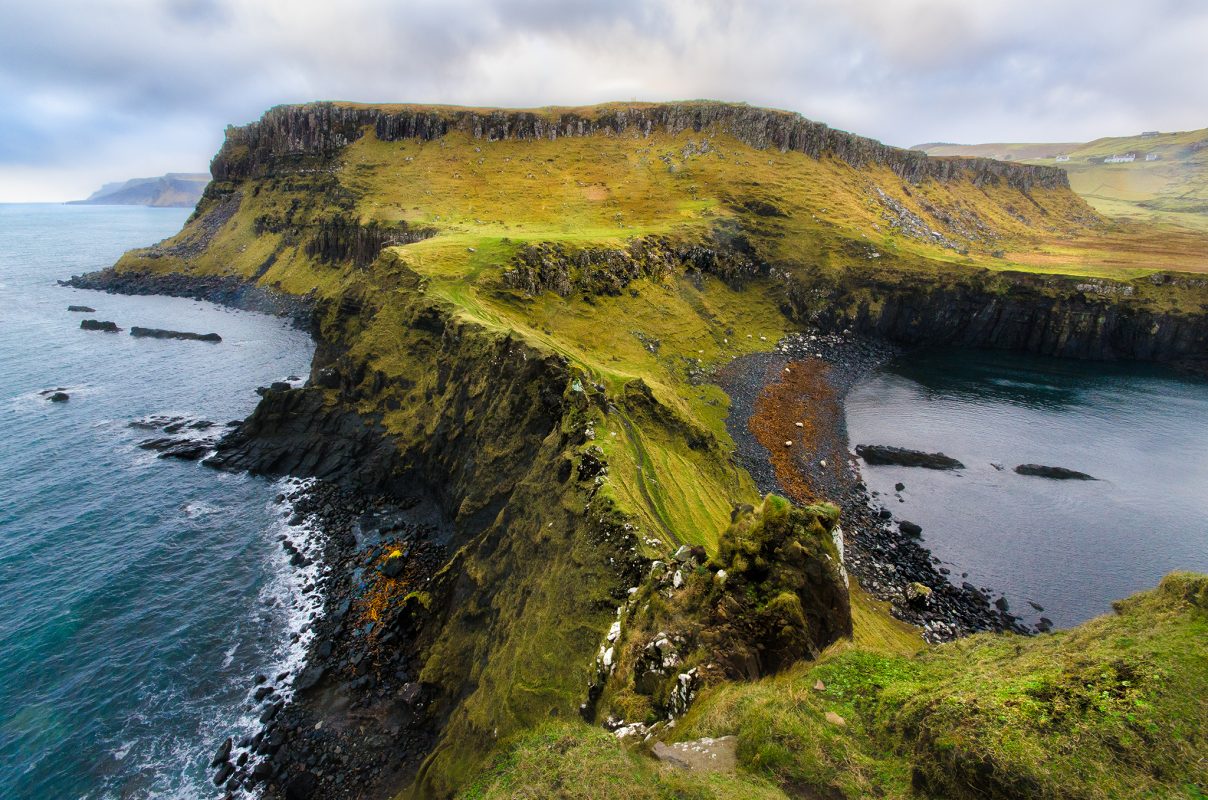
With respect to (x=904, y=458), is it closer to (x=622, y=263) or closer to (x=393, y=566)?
(x=622, y=263)

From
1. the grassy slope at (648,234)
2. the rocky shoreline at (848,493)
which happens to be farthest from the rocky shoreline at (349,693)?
the rocky shoreline at (848,493)

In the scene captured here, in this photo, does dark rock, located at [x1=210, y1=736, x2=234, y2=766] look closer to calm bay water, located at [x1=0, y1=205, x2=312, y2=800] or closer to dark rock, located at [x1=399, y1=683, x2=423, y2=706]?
calm bay water, located at [x1=0, y1=205, x2=312, y2=800]

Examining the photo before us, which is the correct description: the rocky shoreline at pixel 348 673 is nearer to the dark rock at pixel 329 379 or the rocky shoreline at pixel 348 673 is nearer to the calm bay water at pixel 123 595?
the calm bay water at pixel 123 595

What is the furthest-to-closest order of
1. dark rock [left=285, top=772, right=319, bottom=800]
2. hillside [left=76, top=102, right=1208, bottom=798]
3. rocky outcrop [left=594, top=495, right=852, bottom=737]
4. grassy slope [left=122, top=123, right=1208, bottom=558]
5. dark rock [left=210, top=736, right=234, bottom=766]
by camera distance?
1. grassy slope [left=122, top=123, right=1208, bottom=558]
2. dark rock [left=210, top=736, right=234, bottom=766]
3. dark rock [left=285, top=772, right=319, bottom=800]
4. hillside [left=76, top=102, right=1208, bottom=798]
5. rocky outcrop [left=594, top=495, right=852, bottom=737]

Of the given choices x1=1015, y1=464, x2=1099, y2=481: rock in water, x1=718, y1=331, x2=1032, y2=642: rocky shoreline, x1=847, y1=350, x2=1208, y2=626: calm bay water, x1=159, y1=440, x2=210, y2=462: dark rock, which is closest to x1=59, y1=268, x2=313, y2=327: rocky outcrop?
x1=159, y1=440, x2=210, y2=462: dark rock

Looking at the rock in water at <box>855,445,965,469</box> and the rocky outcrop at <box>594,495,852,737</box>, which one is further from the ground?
the rocky outcrop at <box>594,495,852,737</box>

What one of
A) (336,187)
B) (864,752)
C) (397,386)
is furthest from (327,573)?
(336,187)

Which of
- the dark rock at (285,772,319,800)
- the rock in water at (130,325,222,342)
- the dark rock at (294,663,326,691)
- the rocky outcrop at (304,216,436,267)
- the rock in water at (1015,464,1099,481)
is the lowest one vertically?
the dark rock at (285,772,319,800)

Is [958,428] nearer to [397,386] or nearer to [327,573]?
[397,386]
